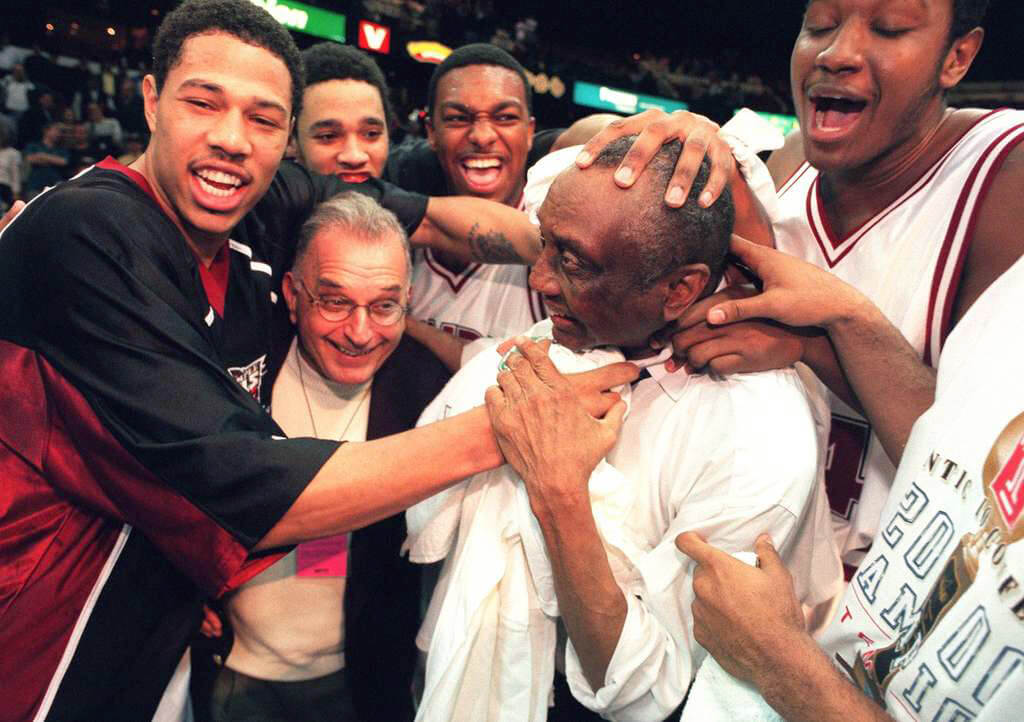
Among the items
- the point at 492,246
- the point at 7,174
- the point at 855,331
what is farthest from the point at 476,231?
the point at 7,174

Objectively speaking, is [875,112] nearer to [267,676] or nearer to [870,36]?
[870,36]

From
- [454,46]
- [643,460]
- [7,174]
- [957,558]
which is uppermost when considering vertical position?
[454,46]

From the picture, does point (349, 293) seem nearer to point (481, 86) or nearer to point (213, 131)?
point (213, 131)

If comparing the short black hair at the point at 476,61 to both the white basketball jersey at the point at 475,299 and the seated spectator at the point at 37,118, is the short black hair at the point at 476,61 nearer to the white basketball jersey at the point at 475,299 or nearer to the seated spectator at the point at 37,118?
the white basketball jersey at the point at 475,299

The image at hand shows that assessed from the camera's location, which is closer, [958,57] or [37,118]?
[958,57]

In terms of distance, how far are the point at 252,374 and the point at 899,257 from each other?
1.60 meters

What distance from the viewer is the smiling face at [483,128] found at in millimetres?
2934

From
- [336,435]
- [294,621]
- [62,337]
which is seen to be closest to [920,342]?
[336,435]

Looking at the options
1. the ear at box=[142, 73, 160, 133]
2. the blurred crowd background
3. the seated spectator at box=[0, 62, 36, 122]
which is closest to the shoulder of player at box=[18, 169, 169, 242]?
the ear at box=[142, 73, 160, 133]

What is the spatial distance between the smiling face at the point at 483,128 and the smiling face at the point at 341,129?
291 mm

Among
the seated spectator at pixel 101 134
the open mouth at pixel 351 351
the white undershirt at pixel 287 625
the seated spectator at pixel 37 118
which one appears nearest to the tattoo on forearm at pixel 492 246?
the open mouth at pixel 351 351

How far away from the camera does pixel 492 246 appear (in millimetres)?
2385

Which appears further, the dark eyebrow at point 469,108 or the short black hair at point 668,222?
→ the dark eyebrow at point 469,108

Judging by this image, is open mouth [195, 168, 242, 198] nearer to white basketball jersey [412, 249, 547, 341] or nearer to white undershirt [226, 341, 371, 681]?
white undershirt [226, 341, 371, 681]
